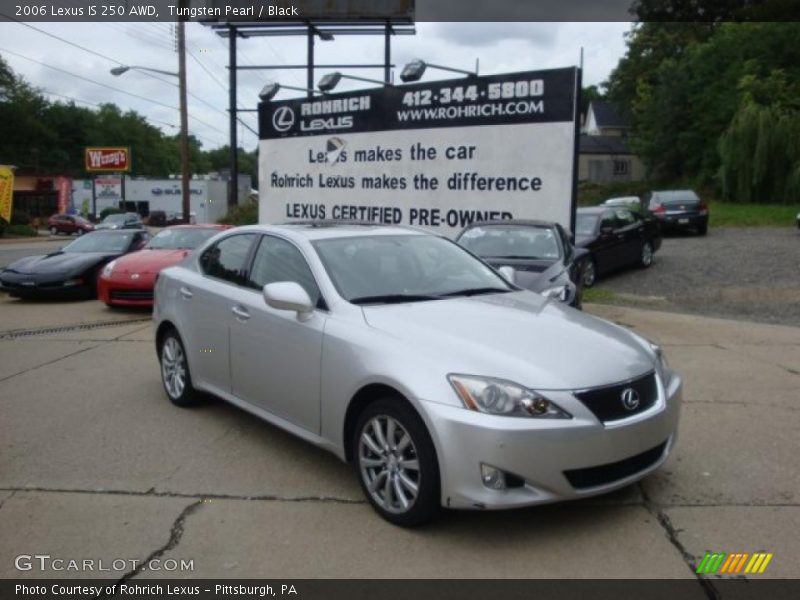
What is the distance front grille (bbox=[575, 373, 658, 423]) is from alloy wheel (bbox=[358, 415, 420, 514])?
895 millimetres

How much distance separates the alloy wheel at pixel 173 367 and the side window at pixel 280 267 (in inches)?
48.5

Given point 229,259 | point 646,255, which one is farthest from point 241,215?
point 229,259

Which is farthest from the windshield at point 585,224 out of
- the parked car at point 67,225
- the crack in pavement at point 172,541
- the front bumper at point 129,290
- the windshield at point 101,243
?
the parked car at point 67,225

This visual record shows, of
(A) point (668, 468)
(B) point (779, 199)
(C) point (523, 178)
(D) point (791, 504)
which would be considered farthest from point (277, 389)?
(B) point (779, 199)

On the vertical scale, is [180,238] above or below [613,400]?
above

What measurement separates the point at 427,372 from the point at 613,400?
93 cm

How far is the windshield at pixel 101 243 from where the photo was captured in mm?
14117

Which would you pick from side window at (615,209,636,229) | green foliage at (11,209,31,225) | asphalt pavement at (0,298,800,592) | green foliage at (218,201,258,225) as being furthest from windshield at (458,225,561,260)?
green foliage at (11,209,31,225)

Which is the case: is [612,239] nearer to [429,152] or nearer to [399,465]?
[429,152]

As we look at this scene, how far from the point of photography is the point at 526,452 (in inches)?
137

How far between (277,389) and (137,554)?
1.38 meters

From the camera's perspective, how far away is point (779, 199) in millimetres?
32625

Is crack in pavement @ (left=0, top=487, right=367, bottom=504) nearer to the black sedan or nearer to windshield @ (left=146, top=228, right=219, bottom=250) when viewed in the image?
windshield @ (left=146, top=228, right=219, bottom=250)

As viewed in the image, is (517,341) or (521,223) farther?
(521,223)
